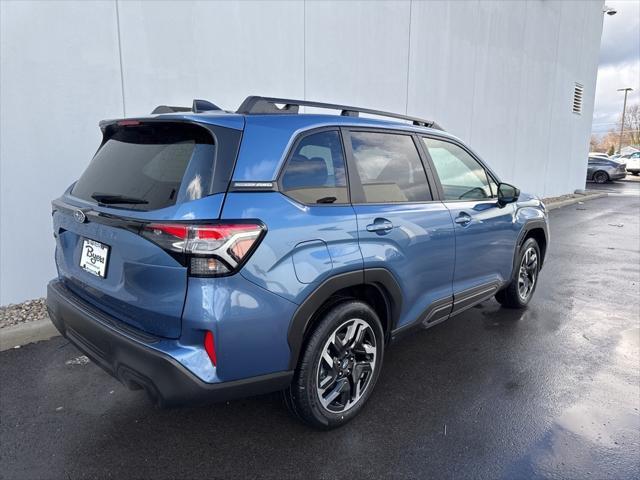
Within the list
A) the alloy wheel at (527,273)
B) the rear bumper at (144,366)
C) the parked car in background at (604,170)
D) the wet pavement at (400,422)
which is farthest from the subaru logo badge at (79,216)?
the parked car in background at (604,170)

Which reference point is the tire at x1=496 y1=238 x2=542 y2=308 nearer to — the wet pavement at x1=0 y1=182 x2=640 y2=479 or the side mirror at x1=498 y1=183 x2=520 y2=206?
the wet pavement at x1=0 y1=182 x2=640 y2=479

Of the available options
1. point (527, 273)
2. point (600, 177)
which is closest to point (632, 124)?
point (600, 177)

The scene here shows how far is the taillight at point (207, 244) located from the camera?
1.99 metres

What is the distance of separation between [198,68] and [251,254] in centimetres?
408

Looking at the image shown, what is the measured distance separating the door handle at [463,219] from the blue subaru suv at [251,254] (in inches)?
6.4

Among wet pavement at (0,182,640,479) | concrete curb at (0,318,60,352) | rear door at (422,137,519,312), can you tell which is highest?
rear door at (422,137,519,312)

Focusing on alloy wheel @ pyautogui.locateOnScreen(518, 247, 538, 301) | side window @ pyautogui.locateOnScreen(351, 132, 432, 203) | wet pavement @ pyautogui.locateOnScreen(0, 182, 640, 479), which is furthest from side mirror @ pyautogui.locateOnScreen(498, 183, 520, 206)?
wet pavement @ pyautogui.locateOnScreen(0, 182, 640, 479)

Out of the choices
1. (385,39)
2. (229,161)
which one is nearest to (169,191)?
(229,161)

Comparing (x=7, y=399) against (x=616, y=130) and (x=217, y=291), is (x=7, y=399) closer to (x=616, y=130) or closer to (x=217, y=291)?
(x=217, y=291)

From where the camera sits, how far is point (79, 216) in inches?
97.0

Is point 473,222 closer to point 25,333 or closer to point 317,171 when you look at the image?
point 317,171

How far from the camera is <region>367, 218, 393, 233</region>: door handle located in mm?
2669

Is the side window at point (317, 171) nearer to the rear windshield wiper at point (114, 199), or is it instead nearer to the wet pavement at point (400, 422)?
the rear windshield wiper at point (114, 199)

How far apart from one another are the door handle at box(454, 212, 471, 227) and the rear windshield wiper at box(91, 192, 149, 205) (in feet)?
7.43
